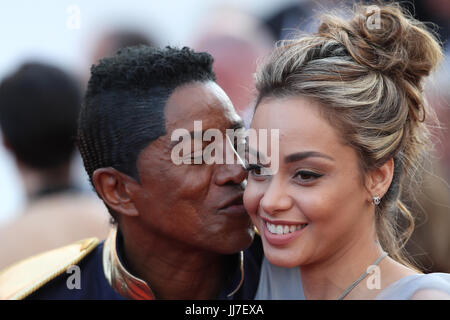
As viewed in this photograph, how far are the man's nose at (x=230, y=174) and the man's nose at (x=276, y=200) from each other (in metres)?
0.28

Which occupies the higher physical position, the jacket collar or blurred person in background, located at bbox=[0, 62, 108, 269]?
blurred person in background, located at bbox=[0, 62, 108, 269]

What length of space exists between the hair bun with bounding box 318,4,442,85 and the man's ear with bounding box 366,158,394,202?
34 centimetres

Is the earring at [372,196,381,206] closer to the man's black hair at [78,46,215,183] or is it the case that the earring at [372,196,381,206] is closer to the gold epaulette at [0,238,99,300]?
the man's black hair at [78,46,215,183]

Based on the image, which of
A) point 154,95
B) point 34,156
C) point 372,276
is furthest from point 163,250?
point 34,156

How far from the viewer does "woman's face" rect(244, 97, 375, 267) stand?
6.66 ft

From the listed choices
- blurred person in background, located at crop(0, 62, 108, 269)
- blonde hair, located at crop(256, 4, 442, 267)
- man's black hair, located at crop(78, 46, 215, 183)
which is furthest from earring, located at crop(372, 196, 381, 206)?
blurred person in background, located at crop(0, 62, 108, 269)

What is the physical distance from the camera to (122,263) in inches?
96.4

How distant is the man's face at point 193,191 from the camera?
7.63ft

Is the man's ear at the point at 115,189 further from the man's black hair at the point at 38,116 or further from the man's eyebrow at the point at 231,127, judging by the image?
the man's black hair at the point at 38,116

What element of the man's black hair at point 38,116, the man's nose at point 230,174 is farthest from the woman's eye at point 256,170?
the man's black hair at point 38,116

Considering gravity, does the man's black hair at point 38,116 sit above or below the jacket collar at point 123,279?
above

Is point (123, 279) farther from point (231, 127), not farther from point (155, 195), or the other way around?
point (231, 127)
